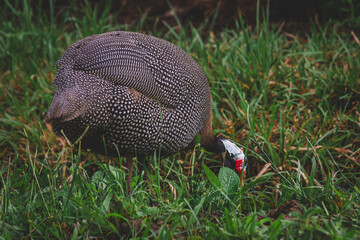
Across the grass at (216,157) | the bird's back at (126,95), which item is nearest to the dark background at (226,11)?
the grass at (216,157)

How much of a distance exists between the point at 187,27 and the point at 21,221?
2932 millimetres

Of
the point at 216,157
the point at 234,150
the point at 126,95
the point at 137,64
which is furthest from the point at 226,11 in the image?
the point at 126,95

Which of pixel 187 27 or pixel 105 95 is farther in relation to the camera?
pixel 187 27

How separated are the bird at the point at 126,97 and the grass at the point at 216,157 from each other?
165 millimetres

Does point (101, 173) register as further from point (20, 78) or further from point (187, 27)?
point (187, 27)

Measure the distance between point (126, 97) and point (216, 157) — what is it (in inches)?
43.9

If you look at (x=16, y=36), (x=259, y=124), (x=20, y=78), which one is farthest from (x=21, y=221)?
(x=16, y=36)

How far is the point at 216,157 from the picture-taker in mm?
3033

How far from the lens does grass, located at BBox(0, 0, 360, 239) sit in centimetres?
187

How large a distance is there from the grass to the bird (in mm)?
165

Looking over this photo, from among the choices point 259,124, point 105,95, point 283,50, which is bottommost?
point 259,124

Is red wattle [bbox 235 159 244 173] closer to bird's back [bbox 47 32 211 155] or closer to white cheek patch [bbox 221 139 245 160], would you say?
white cheek patch [bbox 221 139 245 160]

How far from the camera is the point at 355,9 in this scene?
13.2 ft

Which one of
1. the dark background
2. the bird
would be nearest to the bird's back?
the bird
